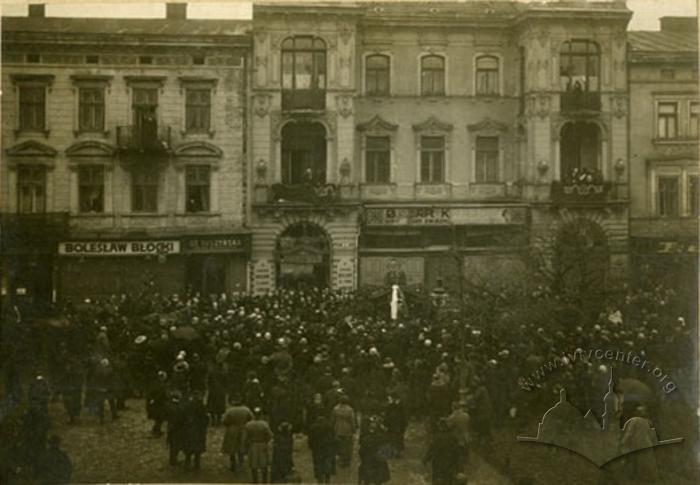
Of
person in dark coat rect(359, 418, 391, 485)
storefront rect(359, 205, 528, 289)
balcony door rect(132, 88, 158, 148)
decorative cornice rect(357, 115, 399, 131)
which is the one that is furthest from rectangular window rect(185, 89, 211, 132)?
person in dark coat rect(359, 418, 391, 485)

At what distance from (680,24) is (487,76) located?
2.42 m

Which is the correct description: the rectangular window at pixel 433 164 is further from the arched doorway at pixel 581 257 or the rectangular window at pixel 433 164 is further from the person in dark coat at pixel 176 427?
the person in dark coat at pixel 176 427

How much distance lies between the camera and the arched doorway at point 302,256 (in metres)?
9.34

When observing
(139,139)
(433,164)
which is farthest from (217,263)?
(433,164)

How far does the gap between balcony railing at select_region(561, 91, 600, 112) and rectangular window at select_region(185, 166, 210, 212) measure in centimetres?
483

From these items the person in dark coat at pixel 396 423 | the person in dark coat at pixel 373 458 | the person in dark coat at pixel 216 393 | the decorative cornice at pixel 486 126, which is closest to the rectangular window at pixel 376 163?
the decorative cornice at pixel 486 126

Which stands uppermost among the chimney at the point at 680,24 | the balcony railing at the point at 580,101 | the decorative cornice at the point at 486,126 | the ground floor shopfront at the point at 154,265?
the chimney at the point at 680,24

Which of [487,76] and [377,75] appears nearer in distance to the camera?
[487,76]

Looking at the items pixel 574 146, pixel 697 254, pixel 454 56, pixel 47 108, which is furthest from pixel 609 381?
pixel 47 108

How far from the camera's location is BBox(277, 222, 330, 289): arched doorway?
9.34 meters

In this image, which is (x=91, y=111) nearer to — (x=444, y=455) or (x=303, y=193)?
(x=303, y=193)

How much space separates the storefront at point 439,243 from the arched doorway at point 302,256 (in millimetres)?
504

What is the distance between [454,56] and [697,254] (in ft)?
13.2

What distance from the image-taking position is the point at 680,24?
8.72 m
